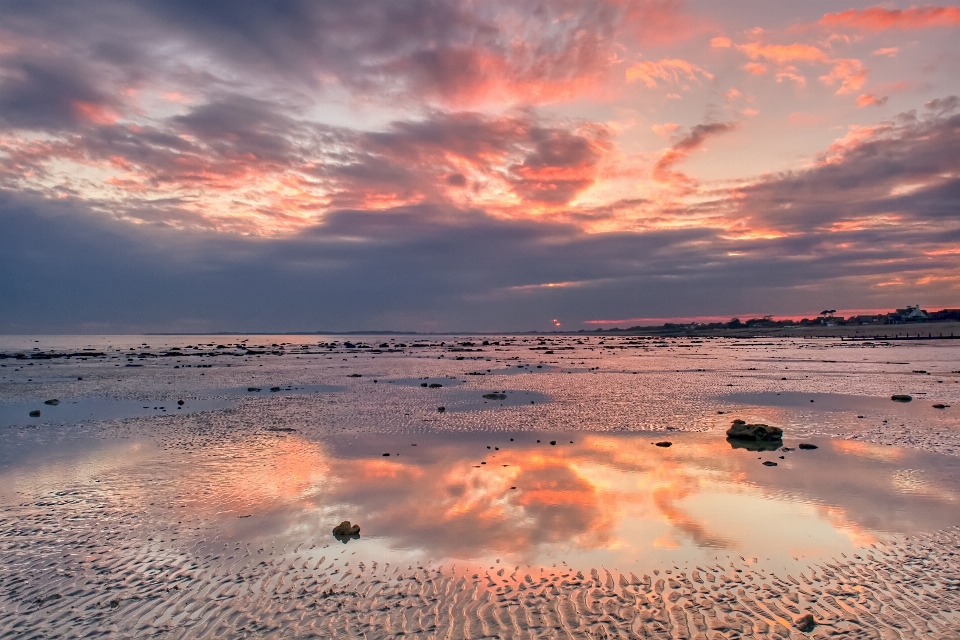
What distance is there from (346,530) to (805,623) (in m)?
7.98

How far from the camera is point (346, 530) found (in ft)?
36.2

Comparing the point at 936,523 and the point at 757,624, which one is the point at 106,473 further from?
the point at 936,523

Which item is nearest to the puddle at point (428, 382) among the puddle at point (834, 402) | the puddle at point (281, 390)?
the puddle at point (281, 390)

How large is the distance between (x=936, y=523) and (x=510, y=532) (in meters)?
8.89

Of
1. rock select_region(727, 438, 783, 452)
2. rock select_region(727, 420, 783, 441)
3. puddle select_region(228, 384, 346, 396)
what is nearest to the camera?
rock select_region(727, 438, 783, 452)

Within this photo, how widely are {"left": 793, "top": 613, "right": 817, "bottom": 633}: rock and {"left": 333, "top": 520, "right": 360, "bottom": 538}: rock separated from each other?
7.69m

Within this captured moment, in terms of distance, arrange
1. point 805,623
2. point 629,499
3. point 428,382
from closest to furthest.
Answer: point 805,623 → point 629,499 → point 428,382

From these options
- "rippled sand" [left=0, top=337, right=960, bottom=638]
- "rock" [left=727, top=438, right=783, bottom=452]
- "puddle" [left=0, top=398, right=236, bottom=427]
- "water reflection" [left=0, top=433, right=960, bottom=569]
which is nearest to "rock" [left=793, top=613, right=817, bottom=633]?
"rippled sand" [left=0, top=337, right=960, bottom=638]

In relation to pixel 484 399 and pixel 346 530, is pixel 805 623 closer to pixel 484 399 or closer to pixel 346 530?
pixel 346 530

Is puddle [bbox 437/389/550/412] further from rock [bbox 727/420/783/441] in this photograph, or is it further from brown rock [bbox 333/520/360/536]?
brown rock [bbox 333/520/360/536]

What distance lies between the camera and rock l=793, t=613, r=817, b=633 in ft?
24.3

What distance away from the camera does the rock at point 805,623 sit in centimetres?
741

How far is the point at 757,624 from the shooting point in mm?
7539

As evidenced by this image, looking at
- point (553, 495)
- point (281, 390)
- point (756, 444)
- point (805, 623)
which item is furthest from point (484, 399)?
point (805, 623)
